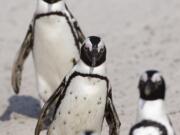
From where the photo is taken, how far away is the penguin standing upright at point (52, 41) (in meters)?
7.44

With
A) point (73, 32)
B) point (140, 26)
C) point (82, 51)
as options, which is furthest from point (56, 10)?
point (140, 26)

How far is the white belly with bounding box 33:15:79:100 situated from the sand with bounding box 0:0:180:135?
18.6 inches

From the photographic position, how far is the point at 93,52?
20.6 feet

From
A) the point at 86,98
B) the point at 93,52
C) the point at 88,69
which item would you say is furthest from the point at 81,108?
the point at 93,52

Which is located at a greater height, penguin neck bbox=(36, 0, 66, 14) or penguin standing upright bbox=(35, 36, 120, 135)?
penguin neck bbox=(36, 0, 66, 14)

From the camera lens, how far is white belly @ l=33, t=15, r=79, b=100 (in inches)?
293

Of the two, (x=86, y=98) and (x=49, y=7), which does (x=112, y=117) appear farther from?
(x=49, y=7)

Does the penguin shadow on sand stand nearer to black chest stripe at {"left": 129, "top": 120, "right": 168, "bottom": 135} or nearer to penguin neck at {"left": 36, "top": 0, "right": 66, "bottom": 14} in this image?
penguin neck at {"left": 36, "top": 0, "right": 66, "bottom": 14}

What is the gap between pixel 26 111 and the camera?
335 inches

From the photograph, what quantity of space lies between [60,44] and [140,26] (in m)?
3.78

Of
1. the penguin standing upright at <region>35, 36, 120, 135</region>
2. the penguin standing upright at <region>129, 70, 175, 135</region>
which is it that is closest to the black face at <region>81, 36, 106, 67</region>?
the penguin standing upright at <region>35, 36, 120, 135</region>

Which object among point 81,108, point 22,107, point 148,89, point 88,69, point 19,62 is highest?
point 148,89

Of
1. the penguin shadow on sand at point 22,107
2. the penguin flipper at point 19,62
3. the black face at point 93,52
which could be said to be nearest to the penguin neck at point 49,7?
the penguin flipper at point 19,62

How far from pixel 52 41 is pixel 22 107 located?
142 centimetres
